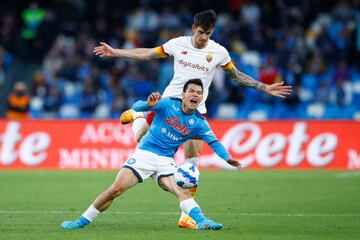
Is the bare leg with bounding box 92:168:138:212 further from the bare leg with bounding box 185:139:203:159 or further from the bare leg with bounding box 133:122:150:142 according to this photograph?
the bare leg with bounding box 185:139:203:159

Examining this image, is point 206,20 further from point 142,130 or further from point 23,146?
point 23,146

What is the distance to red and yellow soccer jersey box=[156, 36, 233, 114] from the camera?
471 inches

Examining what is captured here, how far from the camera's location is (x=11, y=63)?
2873 centimetres

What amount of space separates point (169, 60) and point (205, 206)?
1387 centimetres

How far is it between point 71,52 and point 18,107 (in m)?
3.57

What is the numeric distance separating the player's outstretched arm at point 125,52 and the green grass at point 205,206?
2141mm

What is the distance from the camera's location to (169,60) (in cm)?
2777

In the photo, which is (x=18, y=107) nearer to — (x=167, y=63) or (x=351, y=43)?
(x=167, y=63)

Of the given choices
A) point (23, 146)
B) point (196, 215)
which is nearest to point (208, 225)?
point (196, 215)

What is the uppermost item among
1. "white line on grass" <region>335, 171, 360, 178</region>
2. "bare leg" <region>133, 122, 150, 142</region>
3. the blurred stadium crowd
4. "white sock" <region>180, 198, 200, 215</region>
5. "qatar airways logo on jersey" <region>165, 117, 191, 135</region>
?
the blurred stadium crowd

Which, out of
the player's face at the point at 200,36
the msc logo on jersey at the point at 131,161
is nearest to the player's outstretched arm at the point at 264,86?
the player's face at the point at 200,36

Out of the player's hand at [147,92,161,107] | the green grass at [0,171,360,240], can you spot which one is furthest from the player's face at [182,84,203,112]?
the green grass at [0,171,360,240]

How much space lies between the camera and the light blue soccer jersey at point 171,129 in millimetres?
11016

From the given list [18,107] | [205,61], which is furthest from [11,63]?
[205,61]
